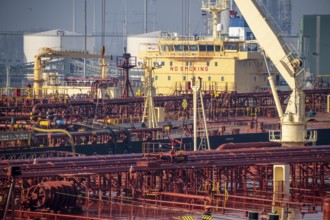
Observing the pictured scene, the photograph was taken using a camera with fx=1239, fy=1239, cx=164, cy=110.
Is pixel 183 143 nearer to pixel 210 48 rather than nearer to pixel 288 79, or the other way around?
pixel 288 79

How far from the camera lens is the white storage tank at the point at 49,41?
149125 millimetres

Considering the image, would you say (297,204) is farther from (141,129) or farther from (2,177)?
(141,129)

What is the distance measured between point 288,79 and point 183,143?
10.6 metres

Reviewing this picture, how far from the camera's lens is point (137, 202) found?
3844 centimetres

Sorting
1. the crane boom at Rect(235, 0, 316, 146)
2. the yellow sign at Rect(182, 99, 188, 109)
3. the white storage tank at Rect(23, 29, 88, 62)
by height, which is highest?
the white storage tank at Rect(23, 29, 88, 62)

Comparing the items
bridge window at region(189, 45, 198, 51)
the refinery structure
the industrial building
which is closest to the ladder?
the refinery structure

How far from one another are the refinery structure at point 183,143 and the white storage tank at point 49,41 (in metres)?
43.1

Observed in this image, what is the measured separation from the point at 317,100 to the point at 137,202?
57.4 m

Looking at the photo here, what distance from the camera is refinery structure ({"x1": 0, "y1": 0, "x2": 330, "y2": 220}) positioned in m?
36.9

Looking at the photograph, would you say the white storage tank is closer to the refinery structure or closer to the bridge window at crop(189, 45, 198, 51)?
the refinery structure

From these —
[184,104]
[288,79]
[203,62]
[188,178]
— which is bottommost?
[188,178]

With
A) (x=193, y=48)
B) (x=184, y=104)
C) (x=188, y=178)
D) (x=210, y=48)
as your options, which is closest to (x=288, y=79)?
(x=188, y=178)

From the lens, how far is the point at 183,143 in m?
63.9

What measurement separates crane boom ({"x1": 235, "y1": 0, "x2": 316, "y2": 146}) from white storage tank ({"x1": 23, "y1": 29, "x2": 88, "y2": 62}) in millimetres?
91282
